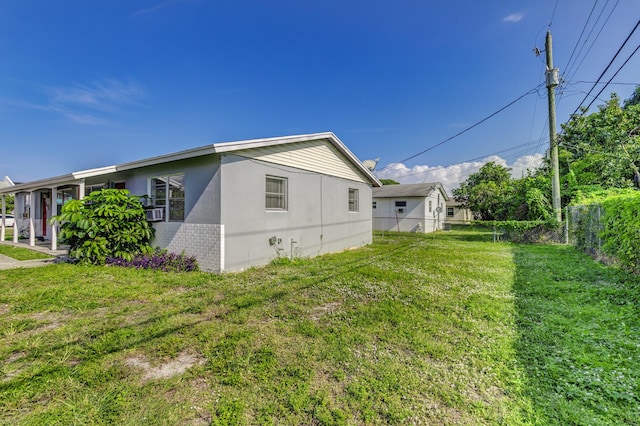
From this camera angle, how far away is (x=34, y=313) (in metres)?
3.94

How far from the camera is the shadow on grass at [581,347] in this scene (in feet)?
6.71

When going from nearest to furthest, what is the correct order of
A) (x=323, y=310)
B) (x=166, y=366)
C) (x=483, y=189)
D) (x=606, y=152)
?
(x=166, y=366) < (x=323, y=310) < (x=606, y=152) < (x=483, y=189)

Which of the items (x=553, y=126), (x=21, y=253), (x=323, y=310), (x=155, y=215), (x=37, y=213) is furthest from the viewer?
(x=37, y=213)

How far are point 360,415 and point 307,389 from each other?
50cm

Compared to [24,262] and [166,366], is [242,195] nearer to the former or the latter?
[166,366]

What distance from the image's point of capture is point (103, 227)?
6707mm

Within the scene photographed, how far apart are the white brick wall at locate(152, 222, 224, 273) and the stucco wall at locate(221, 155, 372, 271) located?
21 cm

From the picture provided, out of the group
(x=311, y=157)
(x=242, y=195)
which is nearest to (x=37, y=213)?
(x=242, y=195)

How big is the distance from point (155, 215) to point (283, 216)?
3457mm

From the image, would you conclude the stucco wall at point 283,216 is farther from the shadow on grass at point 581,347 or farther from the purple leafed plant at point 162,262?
the shadow on grass at point 581,347

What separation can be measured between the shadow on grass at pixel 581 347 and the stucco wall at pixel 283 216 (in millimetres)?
5606

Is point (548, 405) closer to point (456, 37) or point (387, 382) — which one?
point (387, 382)

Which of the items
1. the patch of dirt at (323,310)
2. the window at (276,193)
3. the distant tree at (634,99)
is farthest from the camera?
the distant tree at (634,99)

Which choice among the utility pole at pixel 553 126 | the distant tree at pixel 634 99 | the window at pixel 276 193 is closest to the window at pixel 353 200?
the window at pixel 276 193
